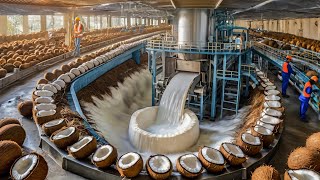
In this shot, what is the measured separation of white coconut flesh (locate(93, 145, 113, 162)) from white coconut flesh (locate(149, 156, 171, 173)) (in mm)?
1203

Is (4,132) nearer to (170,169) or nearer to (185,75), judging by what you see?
(170,169)

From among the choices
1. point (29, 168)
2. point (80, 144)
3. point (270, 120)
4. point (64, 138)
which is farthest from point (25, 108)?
point (270, 120)

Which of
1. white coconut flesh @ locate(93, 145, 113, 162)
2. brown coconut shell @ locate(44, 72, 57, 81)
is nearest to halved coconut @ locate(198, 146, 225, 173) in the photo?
white coconut flesh @ locate(93, 145, 113, 162)

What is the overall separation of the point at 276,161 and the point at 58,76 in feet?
41.4

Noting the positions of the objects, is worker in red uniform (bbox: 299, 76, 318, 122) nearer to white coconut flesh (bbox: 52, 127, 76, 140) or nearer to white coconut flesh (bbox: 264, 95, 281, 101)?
white coconut flesh (bbox: 264, 95, 281, 101)

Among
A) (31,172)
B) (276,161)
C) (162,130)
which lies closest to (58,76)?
(162,130)

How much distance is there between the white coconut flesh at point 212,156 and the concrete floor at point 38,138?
229 cm

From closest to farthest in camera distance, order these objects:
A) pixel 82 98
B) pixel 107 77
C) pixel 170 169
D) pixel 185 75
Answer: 1. pixel 170 169
2. pixel 82 98
3. pixel 185 75
4. pixel 107 77

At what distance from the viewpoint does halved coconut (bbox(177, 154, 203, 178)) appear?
7.42 metres

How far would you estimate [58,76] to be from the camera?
660 inches

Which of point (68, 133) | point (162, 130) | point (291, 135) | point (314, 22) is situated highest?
point (314, 22)

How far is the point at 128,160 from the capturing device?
303 inches

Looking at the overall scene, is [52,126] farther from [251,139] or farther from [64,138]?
[251,139]

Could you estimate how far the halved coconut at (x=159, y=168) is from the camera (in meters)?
7.23
